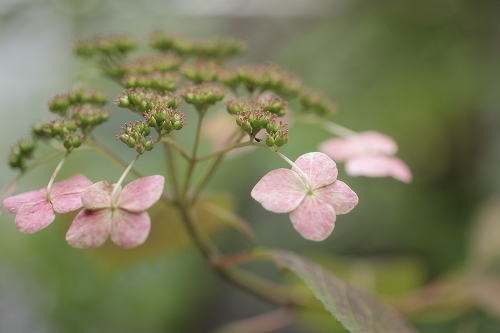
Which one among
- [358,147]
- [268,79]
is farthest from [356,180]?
[268,79]

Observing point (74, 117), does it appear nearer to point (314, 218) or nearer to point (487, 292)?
point (314, 218)

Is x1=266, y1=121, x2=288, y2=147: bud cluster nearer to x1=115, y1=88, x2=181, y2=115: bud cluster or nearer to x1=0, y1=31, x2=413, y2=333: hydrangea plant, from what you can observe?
x1=0, y1=31, x2=413, y2=333: hydrangea plant

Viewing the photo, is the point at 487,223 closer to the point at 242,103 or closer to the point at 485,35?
the point at 242,103

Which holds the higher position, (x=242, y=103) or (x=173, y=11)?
(x=173, y=11)

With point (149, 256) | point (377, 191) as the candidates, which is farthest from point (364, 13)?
point (149, 256)

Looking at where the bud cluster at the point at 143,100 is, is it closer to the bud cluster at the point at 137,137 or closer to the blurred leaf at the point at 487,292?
the bud cluster at the point at 137,137

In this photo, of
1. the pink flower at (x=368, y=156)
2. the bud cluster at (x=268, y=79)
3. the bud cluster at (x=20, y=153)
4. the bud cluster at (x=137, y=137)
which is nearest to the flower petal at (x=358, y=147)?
the pink flower at (x=368, y=156)
